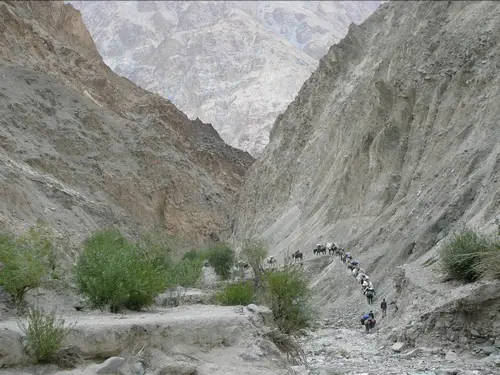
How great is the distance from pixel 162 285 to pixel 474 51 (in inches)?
1160

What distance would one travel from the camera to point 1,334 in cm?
843

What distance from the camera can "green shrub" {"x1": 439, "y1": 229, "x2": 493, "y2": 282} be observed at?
15.0 metres

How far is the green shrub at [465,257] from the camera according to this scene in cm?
1502

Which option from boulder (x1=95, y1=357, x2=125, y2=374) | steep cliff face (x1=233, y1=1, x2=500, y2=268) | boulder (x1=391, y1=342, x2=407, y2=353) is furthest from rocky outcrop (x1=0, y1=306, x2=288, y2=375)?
steep cliff face (x1=233, y1=1, x2=500, y2=268)

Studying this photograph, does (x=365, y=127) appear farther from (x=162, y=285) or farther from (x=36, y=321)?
(x=36, y=321)

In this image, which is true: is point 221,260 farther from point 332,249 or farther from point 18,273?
point 18,273

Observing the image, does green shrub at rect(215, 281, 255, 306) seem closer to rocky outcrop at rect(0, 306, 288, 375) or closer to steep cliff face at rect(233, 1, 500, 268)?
rocky outcrop at rect(0, 306, 288, 375)

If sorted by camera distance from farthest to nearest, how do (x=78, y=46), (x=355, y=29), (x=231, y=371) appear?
1. (x=78, y=46)
2. (x=355, y=29)
3. (x=231, y=371)

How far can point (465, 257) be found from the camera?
1502 centimetres

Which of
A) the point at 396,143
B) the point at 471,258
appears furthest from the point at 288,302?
the point at 396,143

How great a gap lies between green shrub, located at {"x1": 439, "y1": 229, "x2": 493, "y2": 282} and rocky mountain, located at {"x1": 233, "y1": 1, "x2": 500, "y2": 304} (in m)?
1.13

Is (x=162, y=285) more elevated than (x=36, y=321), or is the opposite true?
(x=162, y=285)

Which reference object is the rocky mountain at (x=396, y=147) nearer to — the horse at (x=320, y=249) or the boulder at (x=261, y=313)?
the horse at (x=320, y=249)

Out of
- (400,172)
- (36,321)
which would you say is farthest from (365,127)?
(36,321)
